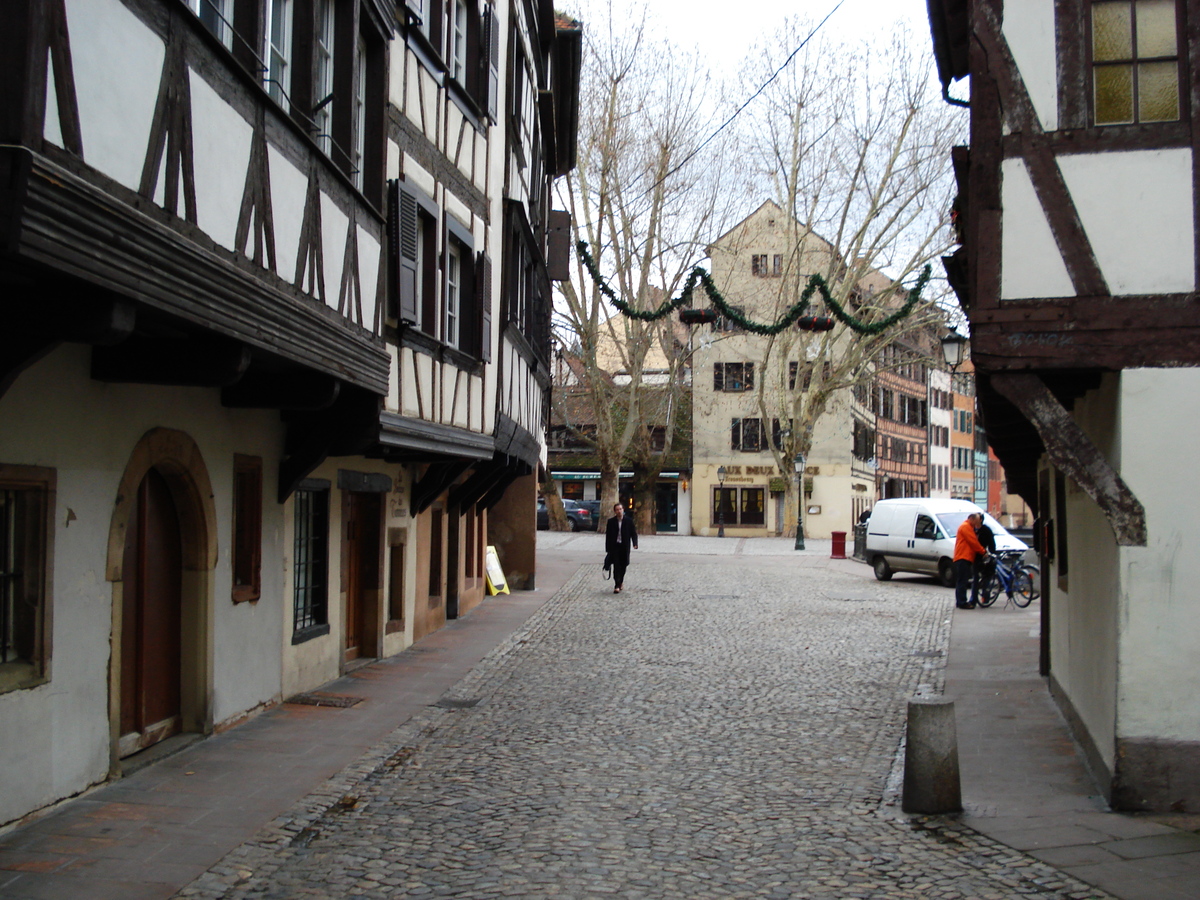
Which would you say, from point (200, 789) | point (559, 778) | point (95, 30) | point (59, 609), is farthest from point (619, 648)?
point (95, 30)

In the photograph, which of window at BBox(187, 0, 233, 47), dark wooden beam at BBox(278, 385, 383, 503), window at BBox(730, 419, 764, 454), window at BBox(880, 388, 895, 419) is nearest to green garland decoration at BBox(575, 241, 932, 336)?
dark wooden beam at BBox(278, 385, 383, 503)

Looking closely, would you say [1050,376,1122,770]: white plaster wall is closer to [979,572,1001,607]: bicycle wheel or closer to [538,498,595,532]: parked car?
[979,572,1001,607]: bicycle wheel

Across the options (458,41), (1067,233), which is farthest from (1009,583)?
(1067,233)

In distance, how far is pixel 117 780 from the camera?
7172 mm

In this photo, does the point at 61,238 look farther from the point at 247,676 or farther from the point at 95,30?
the point at 247,676

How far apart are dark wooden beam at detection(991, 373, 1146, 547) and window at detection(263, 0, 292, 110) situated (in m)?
4.98

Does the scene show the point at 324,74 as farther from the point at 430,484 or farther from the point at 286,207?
the point at 430,484

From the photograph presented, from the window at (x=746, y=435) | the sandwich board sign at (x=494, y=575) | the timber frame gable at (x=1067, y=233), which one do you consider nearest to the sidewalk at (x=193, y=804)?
the timber frame gable at (x=1067, y=233)

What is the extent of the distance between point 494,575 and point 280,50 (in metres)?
14.2

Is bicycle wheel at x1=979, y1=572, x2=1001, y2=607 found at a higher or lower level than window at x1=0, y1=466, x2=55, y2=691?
lower

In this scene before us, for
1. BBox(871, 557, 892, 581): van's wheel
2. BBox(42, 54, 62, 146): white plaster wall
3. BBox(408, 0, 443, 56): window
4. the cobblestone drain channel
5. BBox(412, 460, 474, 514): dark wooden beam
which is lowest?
the cobblestone drain channel

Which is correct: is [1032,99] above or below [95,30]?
above

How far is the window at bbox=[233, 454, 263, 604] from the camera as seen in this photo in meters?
9.18

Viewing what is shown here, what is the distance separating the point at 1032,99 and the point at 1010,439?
465 centimetres
